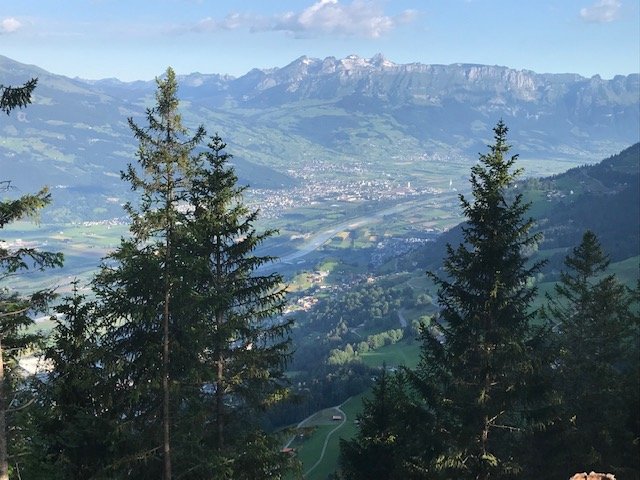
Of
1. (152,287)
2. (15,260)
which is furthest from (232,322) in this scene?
(15,260)

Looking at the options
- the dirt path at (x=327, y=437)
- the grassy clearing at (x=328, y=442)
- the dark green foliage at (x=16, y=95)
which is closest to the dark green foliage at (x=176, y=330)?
the dark green foliage at (x=16, y=95)

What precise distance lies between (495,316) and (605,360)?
1152 cm

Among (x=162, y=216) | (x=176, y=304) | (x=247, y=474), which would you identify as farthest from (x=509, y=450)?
(x=162, y=216)

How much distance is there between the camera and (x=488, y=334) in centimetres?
1834

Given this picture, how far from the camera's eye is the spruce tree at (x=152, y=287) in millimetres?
15602

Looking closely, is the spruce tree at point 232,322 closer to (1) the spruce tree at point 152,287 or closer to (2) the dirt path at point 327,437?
(1) the spruce tree at point 152,287

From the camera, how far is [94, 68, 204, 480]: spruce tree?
15.6 m

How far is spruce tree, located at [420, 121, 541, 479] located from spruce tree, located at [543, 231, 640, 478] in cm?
253

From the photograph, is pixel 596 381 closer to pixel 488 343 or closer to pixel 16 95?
pixel 488 343

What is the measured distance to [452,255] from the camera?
18.9 meters

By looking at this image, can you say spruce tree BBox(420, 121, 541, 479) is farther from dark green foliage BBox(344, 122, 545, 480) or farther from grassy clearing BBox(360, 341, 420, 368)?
grassy clearing BBox(360, 341, 420, 368)

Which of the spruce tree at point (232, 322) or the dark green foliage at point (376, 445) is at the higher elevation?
the spruce tree at point (232, 322)

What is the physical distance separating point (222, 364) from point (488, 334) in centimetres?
893

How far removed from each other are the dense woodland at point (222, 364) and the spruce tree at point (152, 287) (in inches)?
1.9
